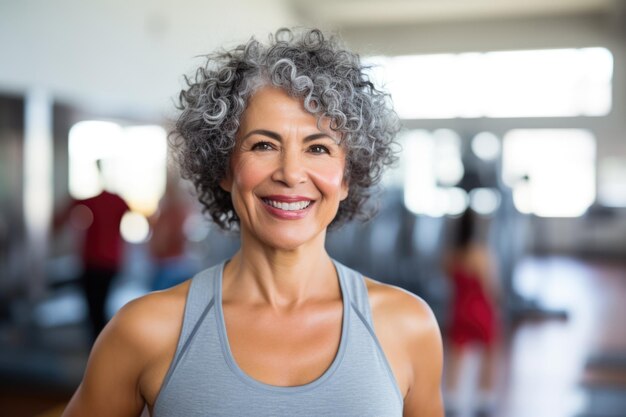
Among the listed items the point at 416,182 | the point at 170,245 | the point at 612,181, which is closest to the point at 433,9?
the point at 416,182

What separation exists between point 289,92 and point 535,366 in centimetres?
353

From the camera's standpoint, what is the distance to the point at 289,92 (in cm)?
91

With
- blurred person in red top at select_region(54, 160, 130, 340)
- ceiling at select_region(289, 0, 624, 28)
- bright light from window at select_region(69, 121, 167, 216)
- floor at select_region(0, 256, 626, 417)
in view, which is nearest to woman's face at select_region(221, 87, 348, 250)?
floor at select_region(0, 256, 626, 417)

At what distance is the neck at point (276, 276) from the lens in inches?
Answer: 37.8

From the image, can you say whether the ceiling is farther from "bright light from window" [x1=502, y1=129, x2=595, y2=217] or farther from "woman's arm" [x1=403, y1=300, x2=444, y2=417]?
"woman's arm" [x1=403, y1=300, x2=444, y2=417]

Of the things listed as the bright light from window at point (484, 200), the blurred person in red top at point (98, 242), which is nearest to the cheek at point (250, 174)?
the blurred person in red top at point (98, 242)

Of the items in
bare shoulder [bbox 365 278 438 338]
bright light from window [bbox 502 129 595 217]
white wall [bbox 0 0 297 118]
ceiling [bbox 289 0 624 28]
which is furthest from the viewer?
bright light from window [bbox 502 129 595 217]

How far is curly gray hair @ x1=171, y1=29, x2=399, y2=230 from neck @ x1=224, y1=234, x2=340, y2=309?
0.13 metres

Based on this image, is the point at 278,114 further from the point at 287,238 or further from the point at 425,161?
the point at 425,161

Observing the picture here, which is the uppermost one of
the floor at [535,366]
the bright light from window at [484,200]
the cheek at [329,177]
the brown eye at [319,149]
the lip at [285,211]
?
the bright light from window at [484,200]

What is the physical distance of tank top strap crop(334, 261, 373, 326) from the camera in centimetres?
94

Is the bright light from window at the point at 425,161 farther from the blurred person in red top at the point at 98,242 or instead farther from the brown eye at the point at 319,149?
the brown eye at the point at 319,149

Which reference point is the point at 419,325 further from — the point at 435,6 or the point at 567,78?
the point at 567,78

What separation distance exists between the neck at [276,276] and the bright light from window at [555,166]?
29.1ft
